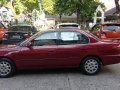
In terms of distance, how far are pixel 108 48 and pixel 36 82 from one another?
101 inches

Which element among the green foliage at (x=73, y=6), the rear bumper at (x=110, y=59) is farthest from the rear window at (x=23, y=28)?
the green foliage at (x=73, y=6)

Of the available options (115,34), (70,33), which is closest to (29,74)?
(70,33)

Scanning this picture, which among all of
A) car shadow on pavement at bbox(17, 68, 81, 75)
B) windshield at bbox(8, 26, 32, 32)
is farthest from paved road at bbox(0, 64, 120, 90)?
windshield at bbox(8, 26, 32, 32)

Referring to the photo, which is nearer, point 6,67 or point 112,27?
point 6,67

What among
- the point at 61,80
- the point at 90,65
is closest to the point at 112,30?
the point at 90,65

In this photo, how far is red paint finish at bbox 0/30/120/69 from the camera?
9.63 meters

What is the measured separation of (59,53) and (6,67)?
5.51 ft

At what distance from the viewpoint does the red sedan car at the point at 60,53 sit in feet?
31.6

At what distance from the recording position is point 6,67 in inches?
380

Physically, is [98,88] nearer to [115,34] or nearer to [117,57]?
[117,57]

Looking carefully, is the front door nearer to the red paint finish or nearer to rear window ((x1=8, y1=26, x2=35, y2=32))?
the red paint finish

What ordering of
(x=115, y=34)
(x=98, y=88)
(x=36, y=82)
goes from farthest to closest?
(x=115, y=34)
(x=36, y=82)
(x=98, y=88)

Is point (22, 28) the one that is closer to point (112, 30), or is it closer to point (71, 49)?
point (112, 30)

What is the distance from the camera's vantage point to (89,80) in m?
9.12
